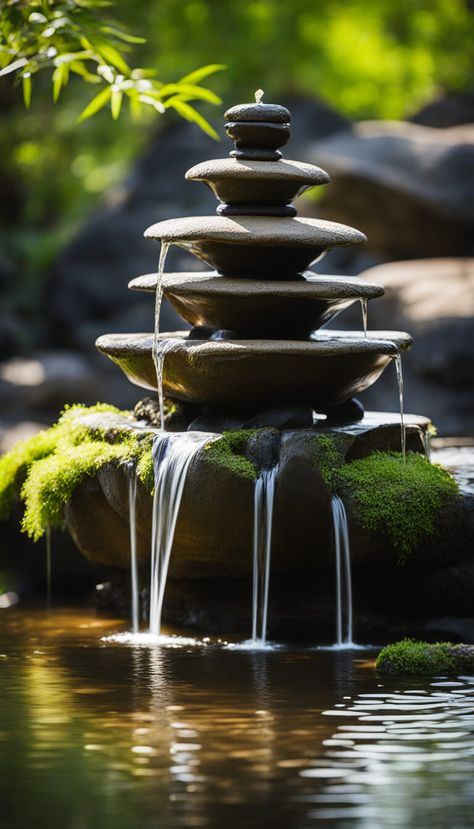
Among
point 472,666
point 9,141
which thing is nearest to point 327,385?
point 472,666

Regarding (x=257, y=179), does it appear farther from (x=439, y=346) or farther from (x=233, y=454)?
(x=439, y=346)

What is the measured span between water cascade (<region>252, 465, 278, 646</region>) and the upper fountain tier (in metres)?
1.85

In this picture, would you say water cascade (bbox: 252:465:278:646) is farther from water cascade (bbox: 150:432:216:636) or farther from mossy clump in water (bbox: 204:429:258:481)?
water cascade (bbox: 150:432:216:636)

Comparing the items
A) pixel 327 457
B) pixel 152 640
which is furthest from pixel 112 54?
pixel 152 640

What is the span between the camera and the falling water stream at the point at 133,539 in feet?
34.4

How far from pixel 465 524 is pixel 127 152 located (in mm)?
29875

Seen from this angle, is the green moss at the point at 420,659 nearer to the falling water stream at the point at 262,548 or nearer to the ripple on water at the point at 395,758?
the ripple on water at the point at 395,758

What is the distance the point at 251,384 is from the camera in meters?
10.5

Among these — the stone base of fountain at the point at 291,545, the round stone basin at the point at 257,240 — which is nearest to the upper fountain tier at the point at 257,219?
the round stone basin at the point at 257,240

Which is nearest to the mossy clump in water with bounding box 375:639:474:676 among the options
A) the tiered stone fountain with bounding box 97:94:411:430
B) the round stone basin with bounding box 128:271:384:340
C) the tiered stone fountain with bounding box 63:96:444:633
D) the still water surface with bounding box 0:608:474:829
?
the still water surface with bounding box 0:608:474:829

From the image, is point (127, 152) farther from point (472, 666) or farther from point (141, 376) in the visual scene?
point (472, 666)

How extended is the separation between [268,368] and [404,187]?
43.9ft

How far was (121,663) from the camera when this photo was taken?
30.7 ft

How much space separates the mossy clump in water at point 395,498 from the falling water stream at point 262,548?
0.50 metres
